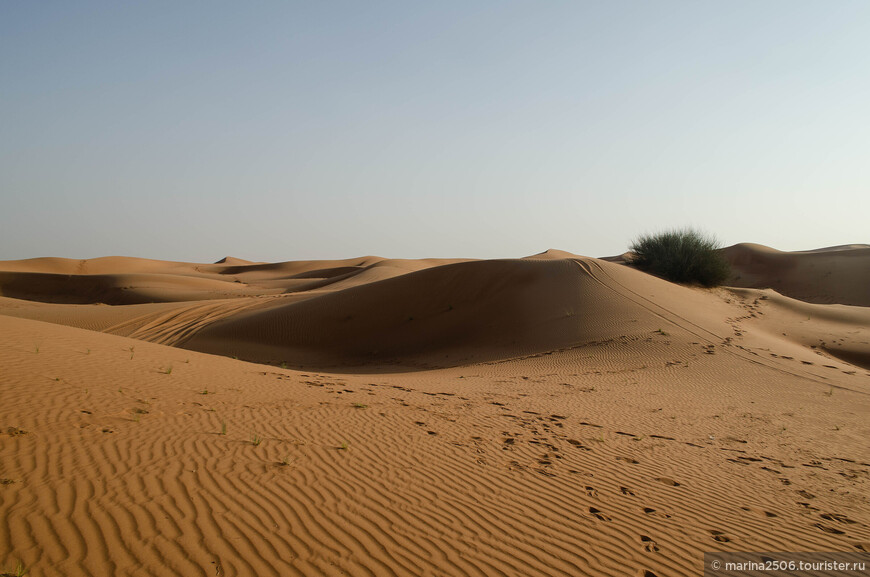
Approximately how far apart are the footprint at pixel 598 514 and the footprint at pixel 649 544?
1.05 feet

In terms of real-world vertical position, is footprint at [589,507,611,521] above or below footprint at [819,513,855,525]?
above

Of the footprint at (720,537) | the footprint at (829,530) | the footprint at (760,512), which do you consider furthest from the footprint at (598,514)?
the footprint at (829,530)

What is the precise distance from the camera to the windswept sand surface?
340cm

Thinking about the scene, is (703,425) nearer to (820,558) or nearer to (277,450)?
(820,558)

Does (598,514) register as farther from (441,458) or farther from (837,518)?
(837,518)

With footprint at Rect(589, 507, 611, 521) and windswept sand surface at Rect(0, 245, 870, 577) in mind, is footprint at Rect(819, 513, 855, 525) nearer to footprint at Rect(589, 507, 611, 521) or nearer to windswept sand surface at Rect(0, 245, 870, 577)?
windswept sand surface at Rect(0, 245, 870, 577)

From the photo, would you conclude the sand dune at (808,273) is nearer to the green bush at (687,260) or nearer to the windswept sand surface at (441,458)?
the green bush at (687,260)

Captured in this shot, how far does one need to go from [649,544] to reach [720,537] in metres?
0.69

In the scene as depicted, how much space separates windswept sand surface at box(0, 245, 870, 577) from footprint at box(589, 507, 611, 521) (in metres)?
0.02

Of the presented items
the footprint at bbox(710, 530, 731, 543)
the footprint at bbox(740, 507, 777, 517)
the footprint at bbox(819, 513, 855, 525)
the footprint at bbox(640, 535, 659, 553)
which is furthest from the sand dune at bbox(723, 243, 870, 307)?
the footprint at bbox(640, 535, 659, 553)

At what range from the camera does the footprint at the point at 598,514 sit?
429cm

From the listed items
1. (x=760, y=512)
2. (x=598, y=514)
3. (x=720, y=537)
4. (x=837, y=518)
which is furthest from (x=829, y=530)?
(x=598, y=514)

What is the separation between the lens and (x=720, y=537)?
13.7 feet

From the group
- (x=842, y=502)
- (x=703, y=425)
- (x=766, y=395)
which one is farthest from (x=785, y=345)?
(x=842, y=502)
